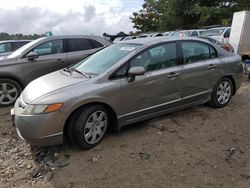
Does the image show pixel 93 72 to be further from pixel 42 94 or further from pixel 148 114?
pixel 148 114

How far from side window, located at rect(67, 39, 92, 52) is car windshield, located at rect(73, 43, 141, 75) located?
2.16 metres

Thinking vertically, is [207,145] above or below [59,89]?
below

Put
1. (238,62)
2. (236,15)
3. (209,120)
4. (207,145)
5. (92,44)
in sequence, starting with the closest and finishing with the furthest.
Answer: (207,145) → (209,120) → (238,62) → (92,44) → (236,15)

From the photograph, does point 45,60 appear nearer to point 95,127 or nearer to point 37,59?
point 37,59

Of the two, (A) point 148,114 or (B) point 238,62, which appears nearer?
(A) point 148,114

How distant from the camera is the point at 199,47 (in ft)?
15.1

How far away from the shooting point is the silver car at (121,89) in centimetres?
322

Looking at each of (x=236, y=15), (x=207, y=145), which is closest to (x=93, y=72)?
(x=207, y=145)

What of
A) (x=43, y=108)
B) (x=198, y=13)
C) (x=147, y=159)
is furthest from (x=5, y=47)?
(x=198, y=13)

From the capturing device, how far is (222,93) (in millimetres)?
4957

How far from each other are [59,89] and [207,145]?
2.22 m

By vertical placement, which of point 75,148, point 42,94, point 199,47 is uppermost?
point 199,47

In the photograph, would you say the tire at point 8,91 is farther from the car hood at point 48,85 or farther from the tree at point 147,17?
the tree at point 147,17

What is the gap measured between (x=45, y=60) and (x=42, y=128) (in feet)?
10.7
